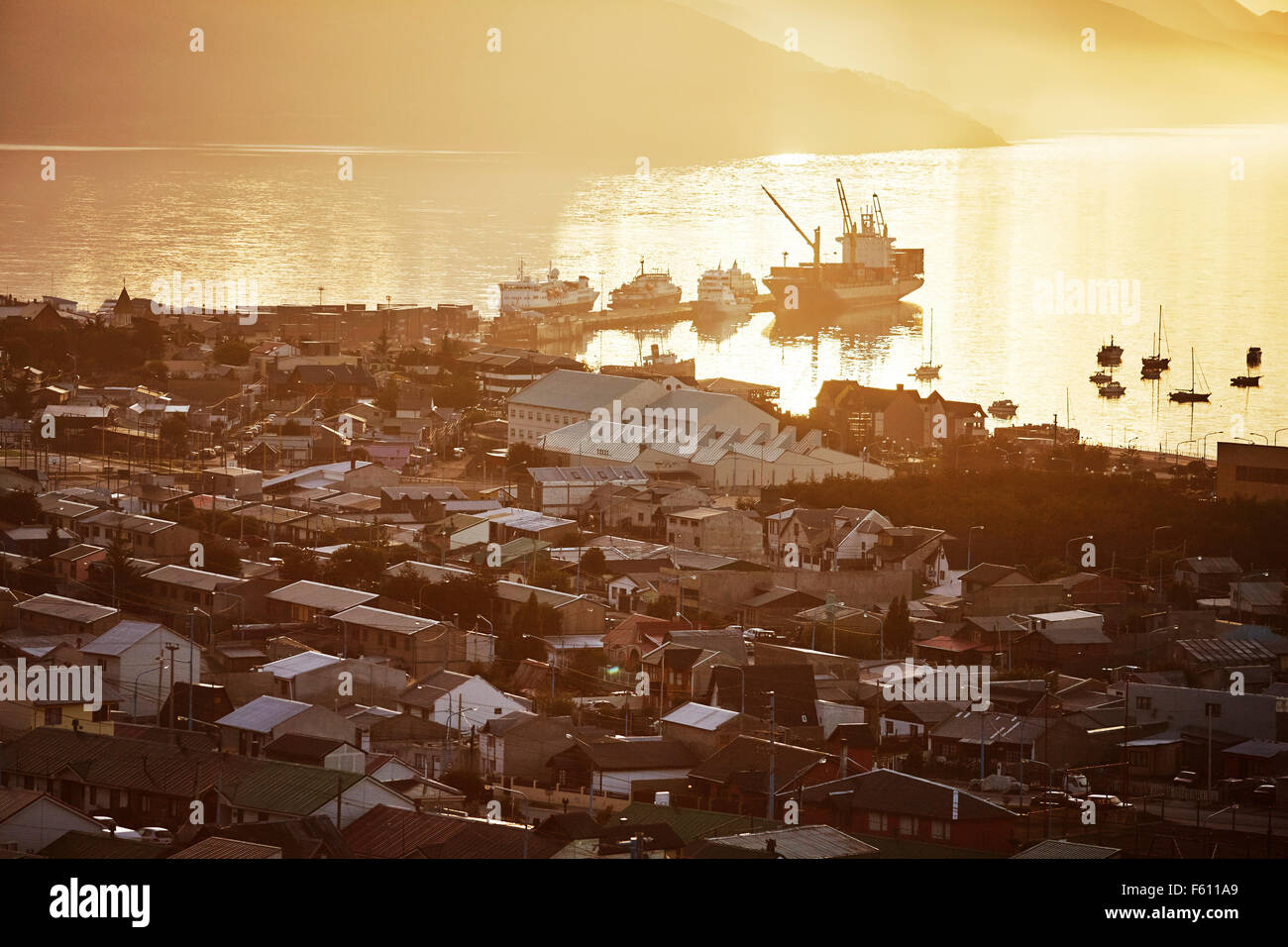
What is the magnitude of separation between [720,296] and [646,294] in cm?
99

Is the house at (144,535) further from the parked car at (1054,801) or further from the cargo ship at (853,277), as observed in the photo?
the cargo ship at (853,277)

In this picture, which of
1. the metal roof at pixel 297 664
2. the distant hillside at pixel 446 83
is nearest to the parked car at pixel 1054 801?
the metal roof at pixel 297 664

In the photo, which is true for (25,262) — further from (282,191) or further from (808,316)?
(282,191)

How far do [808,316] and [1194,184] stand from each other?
23365 mm

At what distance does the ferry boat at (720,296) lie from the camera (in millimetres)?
21484

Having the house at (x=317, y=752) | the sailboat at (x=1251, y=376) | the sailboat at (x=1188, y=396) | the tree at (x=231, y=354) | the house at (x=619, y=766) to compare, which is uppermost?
the tree at (x=231, y=354)

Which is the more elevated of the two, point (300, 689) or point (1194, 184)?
point (1194, 184)

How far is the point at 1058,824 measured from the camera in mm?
4316

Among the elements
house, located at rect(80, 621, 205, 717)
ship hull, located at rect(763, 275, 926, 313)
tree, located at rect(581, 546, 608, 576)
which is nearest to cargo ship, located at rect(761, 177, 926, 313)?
ship hull, located at rect(763, 275, 926, 313)

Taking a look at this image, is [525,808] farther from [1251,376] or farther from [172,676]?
[1251,376]

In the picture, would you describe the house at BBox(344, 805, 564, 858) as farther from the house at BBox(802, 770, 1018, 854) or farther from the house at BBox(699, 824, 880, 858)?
the house at BBox(802, 770, 1018, 854)

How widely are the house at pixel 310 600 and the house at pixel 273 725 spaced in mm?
1338

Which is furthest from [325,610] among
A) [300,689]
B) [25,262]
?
[25,262]
